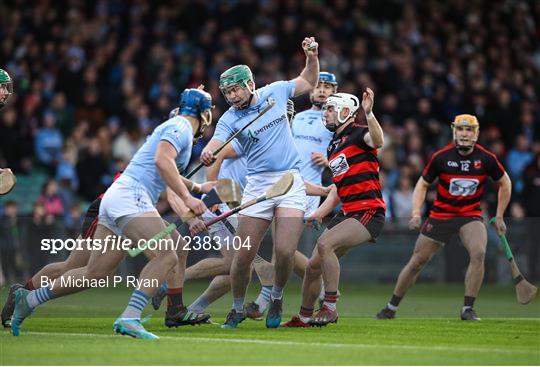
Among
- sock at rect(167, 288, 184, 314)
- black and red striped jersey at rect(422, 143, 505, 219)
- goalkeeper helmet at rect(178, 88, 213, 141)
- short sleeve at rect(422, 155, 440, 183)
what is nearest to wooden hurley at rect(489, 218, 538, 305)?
black and red striped jersey at rect(422, 143, 505, 219)

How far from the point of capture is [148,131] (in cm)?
1917

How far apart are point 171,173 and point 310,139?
157 inches

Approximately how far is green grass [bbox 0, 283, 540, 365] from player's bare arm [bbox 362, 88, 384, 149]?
5.52ft

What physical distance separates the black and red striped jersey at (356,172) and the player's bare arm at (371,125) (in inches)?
7.4

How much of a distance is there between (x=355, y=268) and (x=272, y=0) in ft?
20.3

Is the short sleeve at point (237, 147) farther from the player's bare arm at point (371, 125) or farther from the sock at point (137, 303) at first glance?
the sock at point (137, 303)

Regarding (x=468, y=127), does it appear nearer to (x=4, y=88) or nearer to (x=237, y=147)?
(x=237, y=147)

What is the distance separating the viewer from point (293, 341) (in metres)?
9.56

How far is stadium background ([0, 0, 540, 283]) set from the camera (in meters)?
18.9

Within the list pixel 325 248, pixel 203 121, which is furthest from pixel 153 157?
pixel 325 248

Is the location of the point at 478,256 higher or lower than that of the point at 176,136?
lower

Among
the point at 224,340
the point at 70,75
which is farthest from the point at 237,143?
the point at 70,75

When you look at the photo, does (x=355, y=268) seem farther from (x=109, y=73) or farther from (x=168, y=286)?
(x=168, y=286)

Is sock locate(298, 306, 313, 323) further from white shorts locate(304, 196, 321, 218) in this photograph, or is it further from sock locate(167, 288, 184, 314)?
white shorts locate(304, 196, 321, 218)
